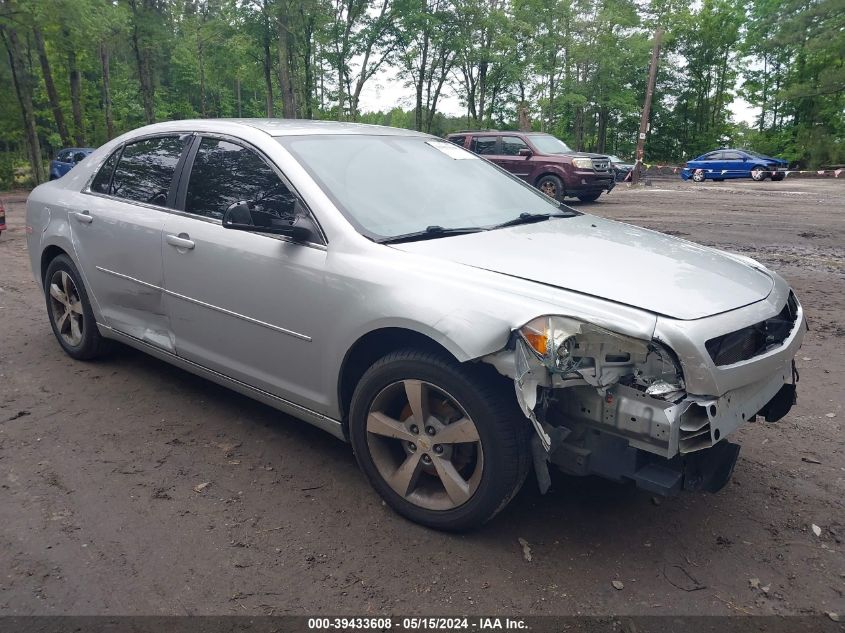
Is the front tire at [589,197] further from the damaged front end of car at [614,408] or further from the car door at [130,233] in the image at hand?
the damaged front end of car at [614,408]

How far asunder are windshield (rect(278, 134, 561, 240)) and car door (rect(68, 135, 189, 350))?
41.4 inches

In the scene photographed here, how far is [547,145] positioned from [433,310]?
16230 millimetres

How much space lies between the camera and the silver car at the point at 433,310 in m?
2.46

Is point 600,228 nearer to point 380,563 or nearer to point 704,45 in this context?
point 380,563

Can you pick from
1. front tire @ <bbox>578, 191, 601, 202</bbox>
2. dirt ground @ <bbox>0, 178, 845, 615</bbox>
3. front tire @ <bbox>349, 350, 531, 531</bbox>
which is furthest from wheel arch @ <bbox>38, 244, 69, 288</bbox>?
front tire @ <bbox>578, 191, 601, 202</bbox>

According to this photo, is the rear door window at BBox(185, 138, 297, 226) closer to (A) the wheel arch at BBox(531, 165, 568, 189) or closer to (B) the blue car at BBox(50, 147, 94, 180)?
(A) the wheel arch at BBox(531, 165, 568, 189)

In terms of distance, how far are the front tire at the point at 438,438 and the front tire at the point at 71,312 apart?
103 inches

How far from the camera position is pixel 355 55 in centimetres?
3391

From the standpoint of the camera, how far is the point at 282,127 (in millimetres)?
3834

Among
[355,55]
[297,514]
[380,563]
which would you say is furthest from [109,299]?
[355,55]

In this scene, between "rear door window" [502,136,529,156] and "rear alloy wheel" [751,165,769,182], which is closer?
"rear door window" [502,136,529,156]

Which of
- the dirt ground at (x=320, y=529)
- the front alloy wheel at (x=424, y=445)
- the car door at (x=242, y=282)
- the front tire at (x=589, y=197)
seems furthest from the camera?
the front tire at (x=589, y=197)

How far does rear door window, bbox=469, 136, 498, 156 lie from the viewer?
1814 cm

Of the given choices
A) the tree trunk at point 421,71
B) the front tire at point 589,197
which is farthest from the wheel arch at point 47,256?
the tree trunk at point 421,71
